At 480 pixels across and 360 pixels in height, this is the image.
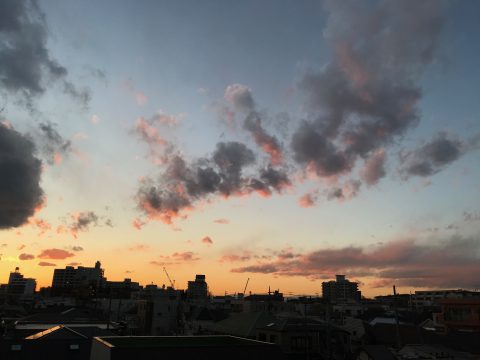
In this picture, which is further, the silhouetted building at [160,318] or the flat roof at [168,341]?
the silhouetted building at [160,318]

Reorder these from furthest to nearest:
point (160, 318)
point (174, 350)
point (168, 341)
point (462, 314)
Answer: point (160, 318), point (462, 314), point (168, 341), point (174, 350)

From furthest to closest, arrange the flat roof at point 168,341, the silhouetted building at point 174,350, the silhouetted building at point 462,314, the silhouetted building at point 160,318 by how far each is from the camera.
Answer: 1. the silhouetted building at point 160,318
2. the silhouetted building at point 462,314
3. the flat roof at point 168,341
4. the silhouetted building at point 174,350

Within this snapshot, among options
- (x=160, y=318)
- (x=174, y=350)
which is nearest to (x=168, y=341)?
(x=174, y=350)

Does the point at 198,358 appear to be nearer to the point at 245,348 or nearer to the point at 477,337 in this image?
the point at 245,348

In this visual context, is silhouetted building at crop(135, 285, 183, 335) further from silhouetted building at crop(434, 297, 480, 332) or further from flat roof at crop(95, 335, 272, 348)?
flat roof at crop(95, 335, 272, 348)

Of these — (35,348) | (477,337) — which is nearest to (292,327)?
(477,337)

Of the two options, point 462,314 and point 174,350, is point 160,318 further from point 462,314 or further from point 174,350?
point 174,350

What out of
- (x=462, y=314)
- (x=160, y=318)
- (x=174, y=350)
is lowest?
(x=160, y=318)

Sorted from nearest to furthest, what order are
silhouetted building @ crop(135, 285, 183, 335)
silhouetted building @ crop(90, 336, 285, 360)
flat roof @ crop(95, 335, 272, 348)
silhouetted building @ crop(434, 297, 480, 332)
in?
silhouetted building @ crop(90, 336, 285, 360), flat roof @ crop(95, 335, 272, 348), silhouetted building @ crop(434, 297, 480, 332), silhouetted building @ crop(135, 285, 183, 335)

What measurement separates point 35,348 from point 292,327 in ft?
141

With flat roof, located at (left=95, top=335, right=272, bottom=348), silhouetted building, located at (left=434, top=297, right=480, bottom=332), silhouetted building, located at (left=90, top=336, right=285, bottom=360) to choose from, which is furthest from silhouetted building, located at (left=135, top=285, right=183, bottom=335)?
silhouetted building, located at (left=90, top=336, right=285, bottom=360)

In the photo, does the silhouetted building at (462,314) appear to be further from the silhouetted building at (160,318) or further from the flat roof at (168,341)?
the silhouetted building at (160,318)

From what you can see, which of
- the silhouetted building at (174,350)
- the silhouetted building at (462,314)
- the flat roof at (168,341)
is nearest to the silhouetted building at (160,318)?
the silhouetted building at (462,314)

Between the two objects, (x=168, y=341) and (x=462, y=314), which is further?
(x=462, y=314)
